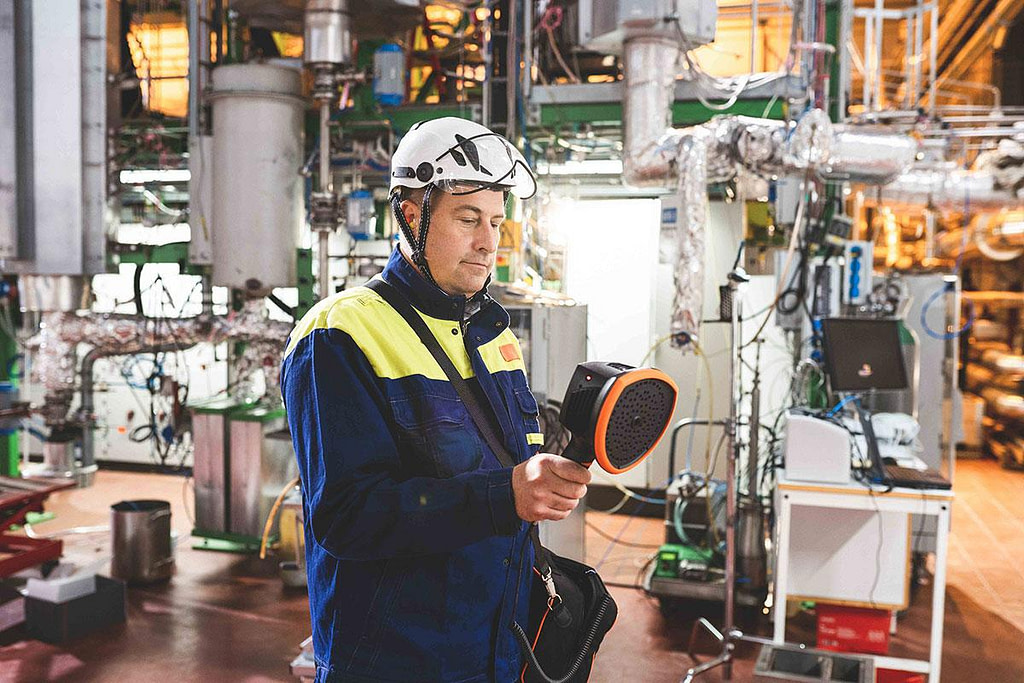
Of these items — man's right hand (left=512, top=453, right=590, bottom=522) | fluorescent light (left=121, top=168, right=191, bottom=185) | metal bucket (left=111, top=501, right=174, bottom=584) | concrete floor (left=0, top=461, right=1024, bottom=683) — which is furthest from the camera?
fluorescent light (left=121, top=168, right=191, bottom=185)

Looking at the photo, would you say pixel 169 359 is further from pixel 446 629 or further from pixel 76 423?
pixel 446 629

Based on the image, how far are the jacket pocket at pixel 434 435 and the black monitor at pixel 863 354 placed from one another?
9.45ft

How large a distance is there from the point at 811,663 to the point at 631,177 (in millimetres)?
2287

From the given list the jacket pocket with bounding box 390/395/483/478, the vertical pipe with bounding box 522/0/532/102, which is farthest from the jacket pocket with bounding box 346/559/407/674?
the vertical pipe with bounding box 522/0/532/102

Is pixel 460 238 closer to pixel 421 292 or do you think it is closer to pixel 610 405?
pixel 421 292

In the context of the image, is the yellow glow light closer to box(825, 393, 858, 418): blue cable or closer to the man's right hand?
box(825, 393, 858, 418): blue cable

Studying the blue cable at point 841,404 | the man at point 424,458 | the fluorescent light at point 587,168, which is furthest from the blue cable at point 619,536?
the man at point 424,458

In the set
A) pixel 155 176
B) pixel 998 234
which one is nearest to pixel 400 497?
pixel 155 176

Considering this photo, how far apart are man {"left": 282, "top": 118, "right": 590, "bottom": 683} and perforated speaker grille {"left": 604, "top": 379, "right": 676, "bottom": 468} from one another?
7 cm

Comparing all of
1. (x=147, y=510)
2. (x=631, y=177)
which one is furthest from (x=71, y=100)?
(x=631, y=177)

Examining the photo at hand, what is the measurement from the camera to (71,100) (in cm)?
456

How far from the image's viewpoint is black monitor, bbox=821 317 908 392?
3.81m

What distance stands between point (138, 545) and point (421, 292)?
12.3ft

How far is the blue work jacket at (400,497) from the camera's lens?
1189mm
